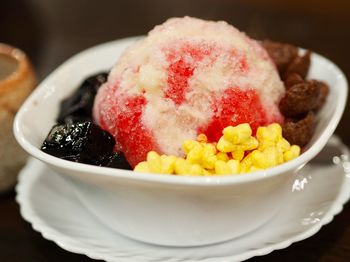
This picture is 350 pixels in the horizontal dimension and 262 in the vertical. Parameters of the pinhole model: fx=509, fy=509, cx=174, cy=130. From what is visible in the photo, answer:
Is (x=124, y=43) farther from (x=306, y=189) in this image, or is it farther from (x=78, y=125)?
(x=306, y=189)

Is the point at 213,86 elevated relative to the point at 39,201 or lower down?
elevated

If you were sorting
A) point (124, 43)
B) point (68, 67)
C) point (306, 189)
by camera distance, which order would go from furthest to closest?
point (124, 43)
point (68, 67)
point (306, 189)

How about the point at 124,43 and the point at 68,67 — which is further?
the point at 124,43

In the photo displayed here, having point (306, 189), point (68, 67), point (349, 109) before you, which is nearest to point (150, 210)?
point (306, 189)

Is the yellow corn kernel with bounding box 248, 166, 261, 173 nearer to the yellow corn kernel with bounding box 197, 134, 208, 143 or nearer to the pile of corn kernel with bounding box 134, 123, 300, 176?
the pile of corn kernel with bounding box 134, 123, 300, 176

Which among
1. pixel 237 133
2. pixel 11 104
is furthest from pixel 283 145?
pixel 11 104
